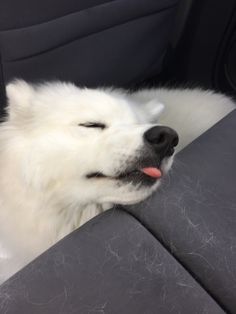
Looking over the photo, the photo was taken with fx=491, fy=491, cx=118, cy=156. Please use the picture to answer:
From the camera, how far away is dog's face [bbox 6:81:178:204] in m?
1.09

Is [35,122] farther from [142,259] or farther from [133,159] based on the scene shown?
[142,259]

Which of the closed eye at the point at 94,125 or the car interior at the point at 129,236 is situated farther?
the closed eye at the point at 94,125

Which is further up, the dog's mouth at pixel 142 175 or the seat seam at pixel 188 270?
the dog's mouth at pixel 142 175

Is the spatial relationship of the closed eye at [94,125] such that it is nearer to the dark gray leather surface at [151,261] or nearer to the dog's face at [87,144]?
the dog's face at [87,144]

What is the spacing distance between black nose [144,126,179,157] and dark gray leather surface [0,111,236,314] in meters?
0.07

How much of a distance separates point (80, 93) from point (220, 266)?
61 cm

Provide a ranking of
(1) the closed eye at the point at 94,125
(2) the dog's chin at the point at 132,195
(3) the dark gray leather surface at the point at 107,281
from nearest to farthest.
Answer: (3) the dark gray leather surface at the point at 107,281 < (2) the dog's chin at the point at 132,195 < (1) the closed eye at the point at 94,125

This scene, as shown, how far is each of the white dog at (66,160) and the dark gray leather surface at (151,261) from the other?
0.26 feet

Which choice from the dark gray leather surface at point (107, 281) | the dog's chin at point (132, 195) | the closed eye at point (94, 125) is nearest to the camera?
the dark gray leather surface at point (107, 281)

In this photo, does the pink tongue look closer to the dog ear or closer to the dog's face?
the dog's face

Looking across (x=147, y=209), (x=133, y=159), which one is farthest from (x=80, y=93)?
(x=147, y=209)

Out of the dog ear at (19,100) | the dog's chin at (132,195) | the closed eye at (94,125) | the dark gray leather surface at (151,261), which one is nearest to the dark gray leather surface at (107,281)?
the dark gray leather surface at (151,261)

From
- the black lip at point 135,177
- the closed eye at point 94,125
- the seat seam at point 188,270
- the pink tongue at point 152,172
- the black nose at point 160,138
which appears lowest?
the seat seam at point 188,270

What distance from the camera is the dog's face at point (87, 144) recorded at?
1.09 meters
